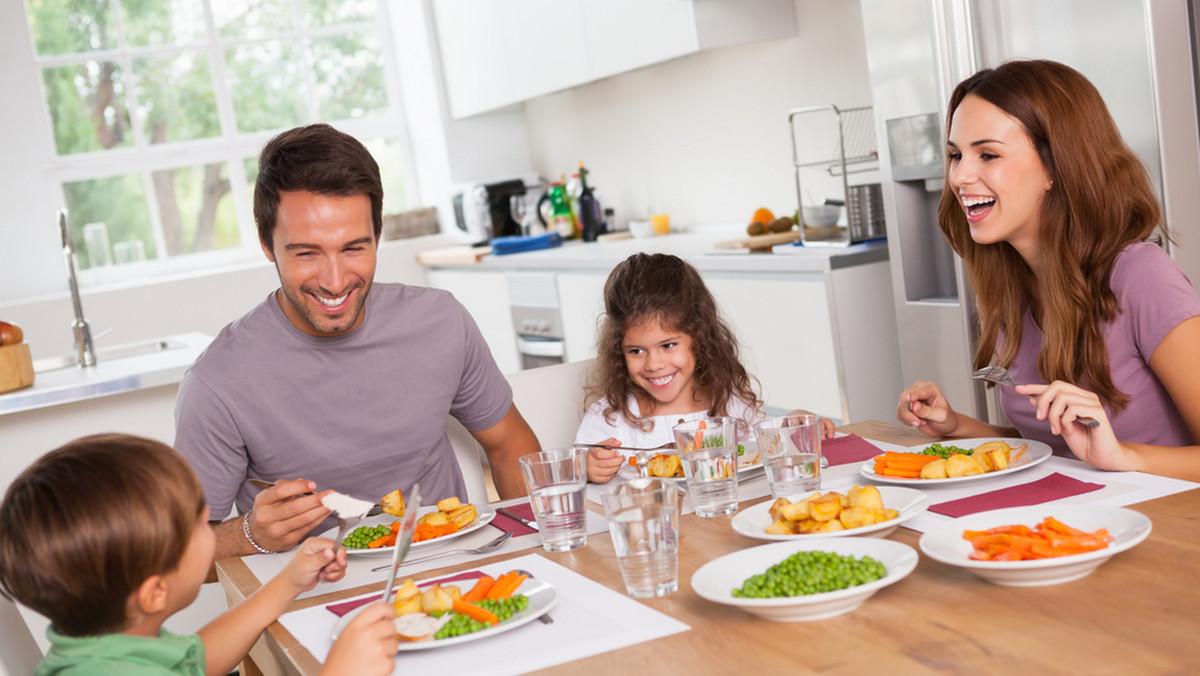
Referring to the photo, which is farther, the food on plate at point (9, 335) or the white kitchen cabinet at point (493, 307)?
the white kitchen cabinet at point (493, 307)

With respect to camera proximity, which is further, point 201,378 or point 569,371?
point 569,371

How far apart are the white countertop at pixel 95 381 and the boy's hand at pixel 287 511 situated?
47.8 inches

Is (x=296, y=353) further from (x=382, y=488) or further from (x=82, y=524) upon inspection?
(x=82, y=524)

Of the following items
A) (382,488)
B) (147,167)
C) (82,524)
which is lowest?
(382,488)

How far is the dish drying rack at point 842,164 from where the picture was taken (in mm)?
3217

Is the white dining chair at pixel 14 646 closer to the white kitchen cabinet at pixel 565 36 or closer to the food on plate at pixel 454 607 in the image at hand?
the food on plate at pixel 454 607

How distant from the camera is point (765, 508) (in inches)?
54.4

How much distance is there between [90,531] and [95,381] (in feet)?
6.49

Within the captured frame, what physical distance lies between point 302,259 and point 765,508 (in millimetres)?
907

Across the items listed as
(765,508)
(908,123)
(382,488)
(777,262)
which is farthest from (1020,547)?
(777,262)

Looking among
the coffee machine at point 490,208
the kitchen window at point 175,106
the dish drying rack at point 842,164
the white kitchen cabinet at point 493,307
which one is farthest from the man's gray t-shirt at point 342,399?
the kitchen window at point 175,106

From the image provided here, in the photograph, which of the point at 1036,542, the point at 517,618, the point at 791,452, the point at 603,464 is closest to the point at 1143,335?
the point at 791,452

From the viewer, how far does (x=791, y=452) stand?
1.43 m

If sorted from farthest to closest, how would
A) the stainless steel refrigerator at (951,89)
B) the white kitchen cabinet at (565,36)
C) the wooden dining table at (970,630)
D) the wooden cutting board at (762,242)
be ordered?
the white kitchen cabinet at (565,36)
the wooden cutting board at (762,242)
the stainless steel refrigerator at (951,89)
the wooden dining table at (970,630)
